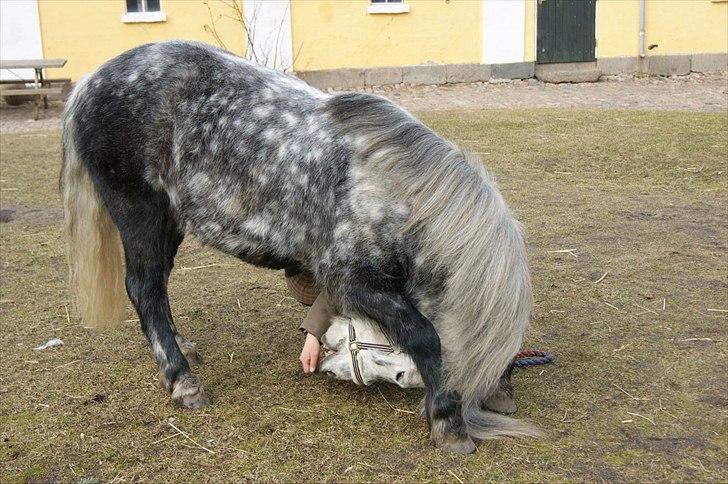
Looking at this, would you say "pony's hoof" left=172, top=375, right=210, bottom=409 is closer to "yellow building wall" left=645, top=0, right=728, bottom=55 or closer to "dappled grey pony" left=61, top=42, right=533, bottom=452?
"dappled grey pony" left=61, top=42, right=533, bottom=452

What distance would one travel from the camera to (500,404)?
3547mm

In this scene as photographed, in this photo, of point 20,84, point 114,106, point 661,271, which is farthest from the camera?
point 20,84

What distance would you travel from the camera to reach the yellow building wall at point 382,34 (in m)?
15.4

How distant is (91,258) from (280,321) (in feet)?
3.68

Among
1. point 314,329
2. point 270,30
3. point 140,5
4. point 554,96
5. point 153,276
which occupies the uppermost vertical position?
point 140,5

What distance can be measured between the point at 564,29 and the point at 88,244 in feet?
43.7

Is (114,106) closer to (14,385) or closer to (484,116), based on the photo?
(14,385)

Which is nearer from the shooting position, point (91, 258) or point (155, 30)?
point (91, 258)

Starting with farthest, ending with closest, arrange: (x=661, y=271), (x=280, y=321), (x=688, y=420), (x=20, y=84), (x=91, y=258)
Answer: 1. (x=20, y=84)
2. (x=661, y=271)
3. (x=280, y=321)
4. (x=91, y=258)
5. (x=688, y=420)

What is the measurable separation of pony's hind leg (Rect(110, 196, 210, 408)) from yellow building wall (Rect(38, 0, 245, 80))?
37.7 ft

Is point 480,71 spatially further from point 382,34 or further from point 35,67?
point 35,67

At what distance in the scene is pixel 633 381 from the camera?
12.7 ft

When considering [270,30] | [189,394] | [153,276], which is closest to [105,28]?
[270,30]

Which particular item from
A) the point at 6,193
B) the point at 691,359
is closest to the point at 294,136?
the point at 691,359
